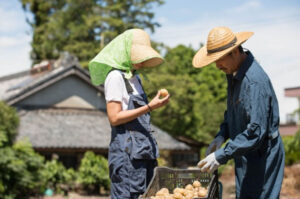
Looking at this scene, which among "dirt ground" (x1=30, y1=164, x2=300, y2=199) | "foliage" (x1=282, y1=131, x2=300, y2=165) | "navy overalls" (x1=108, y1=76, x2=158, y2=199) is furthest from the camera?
"foliage" (x1=282, y1=131, x2=300, y2=165)

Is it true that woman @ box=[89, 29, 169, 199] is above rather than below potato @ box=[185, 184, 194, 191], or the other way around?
above

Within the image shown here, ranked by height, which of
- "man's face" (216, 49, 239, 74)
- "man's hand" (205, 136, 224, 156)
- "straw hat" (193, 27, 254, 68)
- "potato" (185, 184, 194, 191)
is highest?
"straw hat" (193, 27, 254, 68)

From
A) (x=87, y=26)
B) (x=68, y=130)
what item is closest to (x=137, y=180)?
(x=68, y=130)

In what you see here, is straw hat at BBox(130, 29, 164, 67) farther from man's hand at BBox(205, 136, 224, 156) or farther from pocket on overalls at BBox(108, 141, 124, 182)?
man's hand at BBox(205, 136, 224, 156)

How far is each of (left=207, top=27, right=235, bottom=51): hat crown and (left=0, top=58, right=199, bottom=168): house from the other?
1958cm

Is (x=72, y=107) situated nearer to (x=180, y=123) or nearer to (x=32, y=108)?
(x=32, y=108)

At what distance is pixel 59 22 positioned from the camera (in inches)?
1510

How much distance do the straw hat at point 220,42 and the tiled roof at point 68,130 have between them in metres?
19.6

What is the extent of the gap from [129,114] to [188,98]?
28077 millimetres

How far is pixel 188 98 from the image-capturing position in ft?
104

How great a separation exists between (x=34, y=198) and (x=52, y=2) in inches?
1061

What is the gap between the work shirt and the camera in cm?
327

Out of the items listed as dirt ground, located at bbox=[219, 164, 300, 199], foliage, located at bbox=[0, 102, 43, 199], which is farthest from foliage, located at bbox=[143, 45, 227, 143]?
foliage, located at bbox=[0, 102, 43, 199]

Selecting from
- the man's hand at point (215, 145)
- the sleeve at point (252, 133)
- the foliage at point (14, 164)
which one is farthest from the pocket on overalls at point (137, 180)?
the foliage at point (14, 164)
